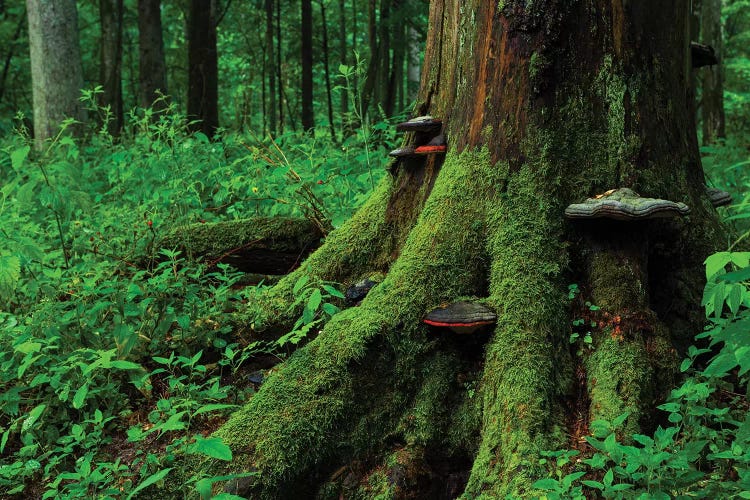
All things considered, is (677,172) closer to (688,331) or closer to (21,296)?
(688,331)

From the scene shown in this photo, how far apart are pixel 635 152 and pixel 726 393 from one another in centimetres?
136

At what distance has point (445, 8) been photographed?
3906 millimetres

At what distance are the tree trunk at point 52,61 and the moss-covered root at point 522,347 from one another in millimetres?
9187

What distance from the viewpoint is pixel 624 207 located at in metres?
2.93

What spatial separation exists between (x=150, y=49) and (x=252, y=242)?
9722 millimetres

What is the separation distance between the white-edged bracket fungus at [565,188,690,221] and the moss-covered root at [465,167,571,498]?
0.25 m

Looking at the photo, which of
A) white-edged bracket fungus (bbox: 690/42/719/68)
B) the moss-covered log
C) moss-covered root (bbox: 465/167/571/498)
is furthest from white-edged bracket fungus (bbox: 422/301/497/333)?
white-edged bracket fungus (bbox: 690/42/719/68)

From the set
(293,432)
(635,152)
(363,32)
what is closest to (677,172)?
(635,152)

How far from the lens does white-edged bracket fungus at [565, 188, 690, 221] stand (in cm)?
289

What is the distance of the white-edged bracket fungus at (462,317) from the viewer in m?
3.09

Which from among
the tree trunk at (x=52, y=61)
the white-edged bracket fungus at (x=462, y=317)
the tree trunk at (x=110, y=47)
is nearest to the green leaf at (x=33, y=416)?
the white-edged bracket fungus at (x=462, y=317)

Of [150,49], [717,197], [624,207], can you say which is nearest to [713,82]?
[717,197]

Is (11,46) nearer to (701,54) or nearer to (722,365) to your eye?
(701,54)

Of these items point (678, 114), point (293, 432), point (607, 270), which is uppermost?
point (678, 114)
